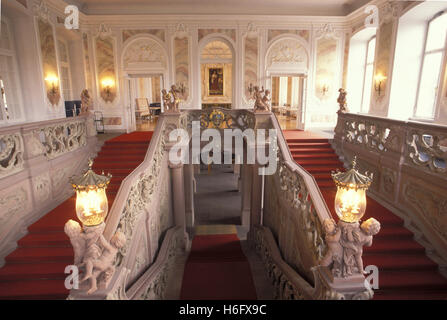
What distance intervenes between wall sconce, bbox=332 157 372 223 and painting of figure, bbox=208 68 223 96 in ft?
53.9

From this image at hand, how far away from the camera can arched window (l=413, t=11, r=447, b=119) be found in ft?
26.2

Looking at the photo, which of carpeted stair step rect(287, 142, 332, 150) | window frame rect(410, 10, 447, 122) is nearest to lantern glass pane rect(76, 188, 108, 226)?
carpeted stair step rect(287, 142, 332, 150)

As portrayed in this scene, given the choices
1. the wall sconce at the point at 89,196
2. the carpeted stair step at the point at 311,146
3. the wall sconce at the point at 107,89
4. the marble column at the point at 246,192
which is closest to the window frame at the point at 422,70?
the carpeted stair step at the point at 311,146

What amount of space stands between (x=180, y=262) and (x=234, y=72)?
7.94 meters

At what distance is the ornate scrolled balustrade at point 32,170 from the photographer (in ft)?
15.0

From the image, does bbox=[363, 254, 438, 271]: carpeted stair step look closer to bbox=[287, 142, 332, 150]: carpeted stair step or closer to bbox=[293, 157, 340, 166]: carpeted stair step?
bbox=[293, 157, 340, 166]: carpeted stair step

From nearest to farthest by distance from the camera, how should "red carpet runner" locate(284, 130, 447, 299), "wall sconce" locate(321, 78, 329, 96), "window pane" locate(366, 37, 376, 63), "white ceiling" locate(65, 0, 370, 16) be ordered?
"red carpet runner" locate(284, 130, 447, 299) → "white ceiling" locate(65, 0, 370, 16) → "window pane" locate(366, 37, 376, 63) → "wall sconce" locate(321, 78, 329, 96)

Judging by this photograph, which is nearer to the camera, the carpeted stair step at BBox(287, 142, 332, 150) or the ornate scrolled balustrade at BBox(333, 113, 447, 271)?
the ornate scrolled balustrade at BBox(333, 113, 447, 271)

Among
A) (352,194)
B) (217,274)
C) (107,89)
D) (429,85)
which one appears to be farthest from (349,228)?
(107,89)

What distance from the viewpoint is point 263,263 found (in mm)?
6918

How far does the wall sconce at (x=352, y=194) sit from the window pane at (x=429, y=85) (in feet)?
25.0

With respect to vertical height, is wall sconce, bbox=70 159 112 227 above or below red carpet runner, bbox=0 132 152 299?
above
